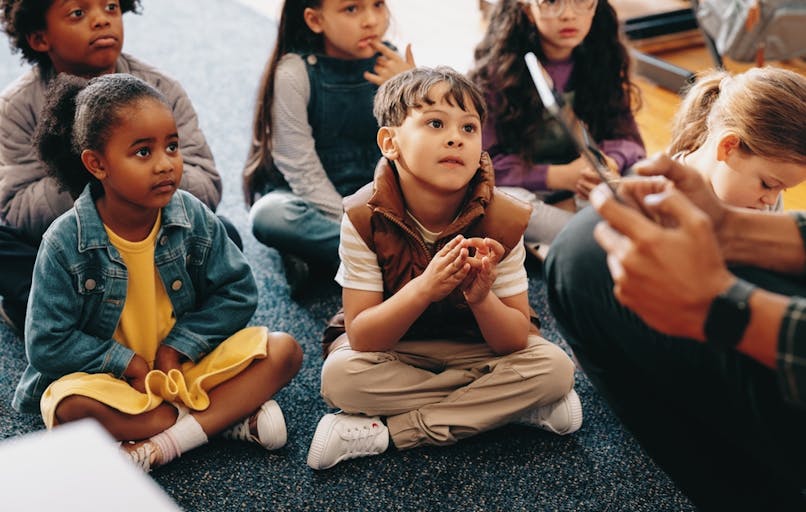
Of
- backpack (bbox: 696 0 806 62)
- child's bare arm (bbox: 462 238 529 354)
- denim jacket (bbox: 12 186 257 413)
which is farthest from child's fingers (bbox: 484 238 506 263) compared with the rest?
backpack (bbox: 696 0 806 62)

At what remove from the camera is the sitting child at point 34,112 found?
1479 millimetres

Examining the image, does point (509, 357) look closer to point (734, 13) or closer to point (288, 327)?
point (288, 327)

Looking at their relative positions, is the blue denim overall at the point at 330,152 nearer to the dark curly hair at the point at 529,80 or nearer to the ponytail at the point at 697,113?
the dark curly hair at the point at 529,80

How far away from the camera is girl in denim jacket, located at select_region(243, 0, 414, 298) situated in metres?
1.67

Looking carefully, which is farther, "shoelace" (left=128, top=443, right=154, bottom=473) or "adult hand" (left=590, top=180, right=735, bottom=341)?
"shoelace" (left=128, top=443, right=154, bottom=473)

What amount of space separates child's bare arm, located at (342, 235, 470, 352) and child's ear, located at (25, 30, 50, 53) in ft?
2.52

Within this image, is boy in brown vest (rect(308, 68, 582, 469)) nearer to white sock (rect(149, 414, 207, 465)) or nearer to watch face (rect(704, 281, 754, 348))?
white sock (rect(149, 414, 207, 465))

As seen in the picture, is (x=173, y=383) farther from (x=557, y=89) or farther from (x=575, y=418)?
(x=557, y=89)

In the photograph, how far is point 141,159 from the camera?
1.25m

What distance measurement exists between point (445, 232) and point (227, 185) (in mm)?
935

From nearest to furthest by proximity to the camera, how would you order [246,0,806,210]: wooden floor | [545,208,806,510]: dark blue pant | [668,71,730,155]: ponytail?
[545,208,806,510]: dark blue pant < [668,71,730,155]: ponytail < [246,0,806,210]: wooden floor

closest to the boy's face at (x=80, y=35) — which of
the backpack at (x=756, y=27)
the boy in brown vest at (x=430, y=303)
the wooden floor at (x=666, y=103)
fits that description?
the boy in brown vest at (x=430, y=303)

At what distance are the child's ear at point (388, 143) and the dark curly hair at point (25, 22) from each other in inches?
26.9

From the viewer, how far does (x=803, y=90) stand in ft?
4.26
